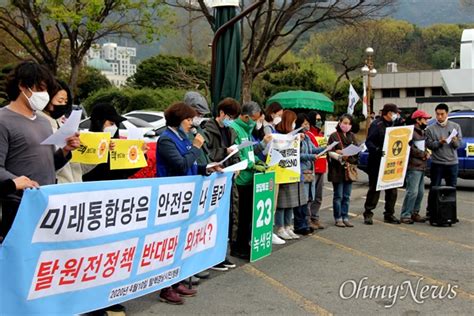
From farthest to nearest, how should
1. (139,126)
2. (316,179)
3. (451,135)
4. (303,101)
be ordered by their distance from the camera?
(303,101)
(139,126)
(451,135)
(316,179)

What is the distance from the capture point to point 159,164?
19.0 feet

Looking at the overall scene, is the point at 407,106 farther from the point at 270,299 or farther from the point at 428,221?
the point at 270,299

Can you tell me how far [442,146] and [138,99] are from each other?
29021 mm

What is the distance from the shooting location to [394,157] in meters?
9.92

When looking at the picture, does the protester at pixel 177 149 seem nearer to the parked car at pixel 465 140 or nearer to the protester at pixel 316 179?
the protester at pixel 316 179

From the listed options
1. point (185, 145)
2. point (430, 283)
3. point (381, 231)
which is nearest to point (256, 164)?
point (185, 145)

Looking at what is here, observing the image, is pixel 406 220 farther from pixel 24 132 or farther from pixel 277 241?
pixel 24 132

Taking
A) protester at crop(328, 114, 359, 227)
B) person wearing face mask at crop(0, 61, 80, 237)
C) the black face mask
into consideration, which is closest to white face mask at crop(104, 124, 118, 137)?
the black face mask

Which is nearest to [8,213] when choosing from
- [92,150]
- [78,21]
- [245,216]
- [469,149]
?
[92,150]

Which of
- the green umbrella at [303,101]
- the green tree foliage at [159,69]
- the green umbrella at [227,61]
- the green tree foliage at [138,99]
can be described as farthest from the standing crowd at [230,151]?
the green tree foliage at [159,69]

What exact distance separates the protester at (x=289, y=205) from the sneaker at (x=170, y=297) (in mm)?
3020

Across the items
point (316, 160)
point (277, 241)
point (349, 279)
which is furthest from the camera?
point (316, 160)

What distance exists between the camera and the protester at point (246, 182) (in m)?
7.26
